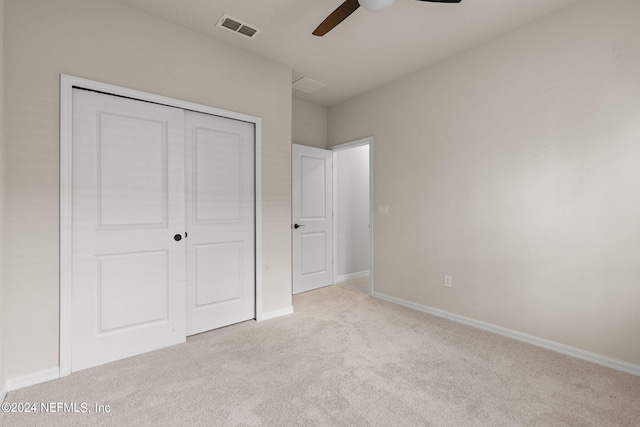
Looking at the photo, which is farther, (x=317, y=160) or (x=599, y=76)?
(x=317, y=160)

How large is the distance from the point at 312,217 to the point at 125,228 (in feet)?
7.83

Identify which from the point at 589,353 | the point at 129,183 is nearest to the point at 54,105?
the point at 129,183

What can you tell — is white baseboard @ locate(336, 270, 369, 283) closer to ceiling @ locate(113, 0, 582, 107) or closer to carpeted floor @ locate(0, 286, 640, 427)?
carpeted floor @ locate(0, 286, 640, 427)

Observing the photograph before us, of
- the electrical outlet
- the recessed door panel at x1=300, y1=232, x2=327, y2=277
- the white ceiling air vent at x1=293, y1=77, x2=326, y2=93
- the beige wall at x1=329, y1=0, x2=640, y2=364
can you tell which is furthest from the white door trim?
the electrical outlet

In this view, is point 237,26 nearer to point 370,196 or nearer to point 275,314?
point 370,196

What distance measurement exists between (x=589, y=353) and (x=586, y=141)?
5.32ft

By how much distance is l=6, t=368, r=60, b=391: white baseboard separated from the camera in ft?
6.20

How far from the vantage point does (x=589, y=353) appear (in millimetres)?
2283

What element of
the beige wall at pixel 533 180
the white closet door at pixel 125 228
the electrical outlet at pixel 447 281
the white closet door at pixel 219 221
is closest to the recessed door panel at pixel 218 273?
the white closet door at pixel 219 221

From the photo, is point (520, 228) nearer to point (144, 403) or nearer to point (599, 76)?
point (599, 76)

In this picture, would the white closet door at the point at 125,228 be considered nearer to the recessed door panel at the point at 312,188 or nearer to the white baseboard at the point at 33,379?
the white baseboard at the point at 33,379

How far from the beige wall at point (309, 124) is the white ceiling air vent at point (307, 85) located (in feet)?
1.17

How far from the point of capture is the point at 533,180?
2.56 meters

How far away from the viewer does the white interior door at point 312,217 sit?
4.07 metres
